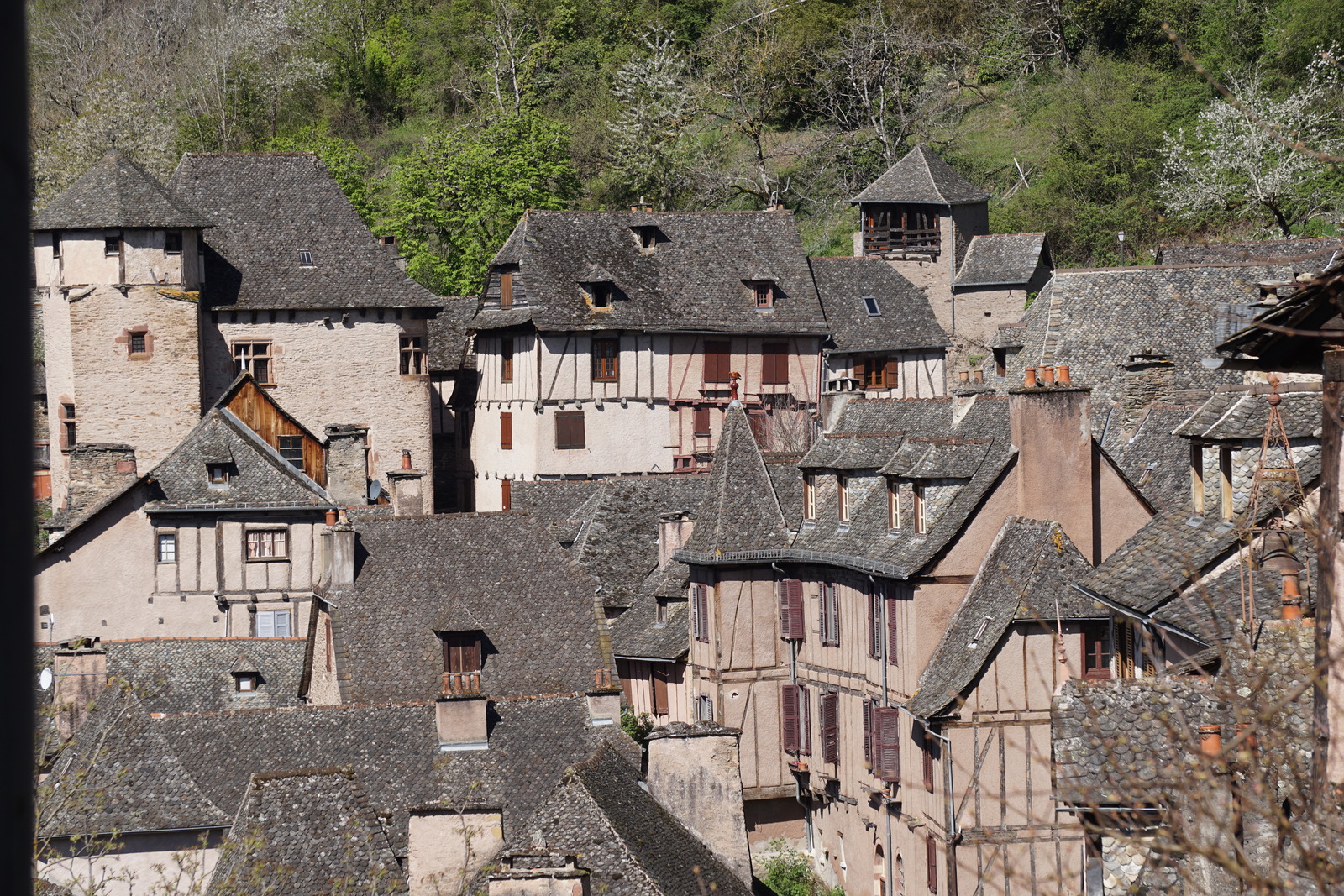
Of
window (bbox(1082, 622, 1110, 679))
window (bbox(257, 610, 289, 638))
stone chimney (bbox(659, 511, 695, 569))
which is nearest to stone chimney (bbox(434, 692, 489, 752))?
window (bbox(1082, 622, 1110, 679))

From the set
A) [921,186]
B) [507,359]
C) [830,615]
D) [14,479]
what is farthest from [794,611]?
[921,186]

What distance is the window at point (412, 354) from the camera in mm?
46594

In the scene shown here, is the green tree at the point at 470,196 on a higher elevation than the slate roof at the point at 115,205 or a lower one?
higher

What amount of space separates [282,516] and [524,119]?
2648cm

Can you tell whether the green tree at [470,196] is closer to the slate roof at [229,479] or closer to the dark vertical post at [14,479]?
the slate roof at [229,479]

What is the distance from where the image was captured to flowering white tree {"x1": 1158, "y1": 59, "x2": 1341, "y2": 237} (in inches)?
2189

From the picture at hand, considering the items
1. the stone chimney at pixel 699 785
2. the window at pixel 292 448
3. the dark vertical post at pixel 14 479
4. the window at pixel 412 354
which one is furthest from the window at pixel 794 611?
the dark vertical post at pixel 14 479

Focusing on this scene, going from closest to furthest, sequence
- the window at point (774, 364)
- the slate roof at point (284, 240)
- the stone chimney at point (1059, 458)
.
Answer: the stone chimney at point (1059, 458)
the slate roof at point (284, 240)
the window at point (774, 364)

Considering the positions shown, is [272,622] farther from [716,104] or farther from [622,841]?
[716,104]

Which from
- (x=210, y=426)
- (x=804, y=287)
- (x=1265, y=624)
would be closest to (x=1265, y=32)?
(x=804, y=287)

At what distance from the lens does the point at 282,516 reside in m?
37.2

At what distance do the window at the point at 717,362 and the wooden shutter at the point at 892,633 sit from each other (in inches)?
860

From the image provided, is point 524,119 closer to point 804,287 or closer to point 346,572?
point 804,287

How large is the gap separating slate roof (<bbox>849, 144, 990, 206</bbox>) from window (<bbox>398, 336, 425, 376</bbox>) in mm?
14693
